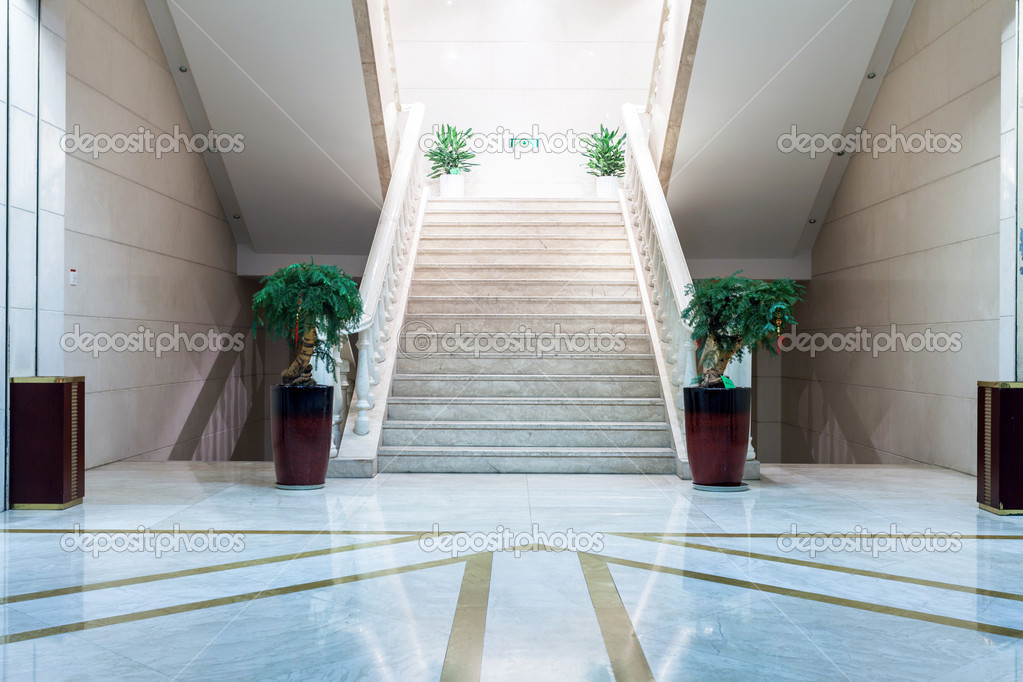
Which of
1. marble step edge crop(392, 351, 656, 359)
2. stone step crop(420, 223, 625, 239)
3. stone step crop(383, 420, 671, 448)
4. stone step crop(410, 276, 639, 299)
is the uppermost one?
stone step crop(420, 223, 625, 239)

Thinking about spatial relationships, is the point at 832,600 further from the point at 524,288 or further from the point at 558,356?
the point at 524,288

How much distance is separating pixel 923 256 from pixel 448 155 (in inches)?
245

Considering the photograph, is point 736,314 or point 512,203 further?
point 512,203

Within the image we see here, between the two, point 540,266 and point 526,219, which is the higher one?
point 526,219

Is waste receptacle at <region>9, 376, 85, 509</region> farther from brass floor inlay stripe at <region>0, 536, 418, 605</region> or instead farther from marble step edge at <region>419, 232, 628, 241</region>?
marble step edge at <region>419, 232, 628, 241</region>

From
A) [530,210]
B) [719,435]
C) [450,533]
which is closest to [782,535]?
[719,435]

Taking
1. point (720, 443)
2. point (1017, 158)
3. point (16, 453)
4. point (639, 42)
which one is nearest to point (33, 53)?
point (16, 453)

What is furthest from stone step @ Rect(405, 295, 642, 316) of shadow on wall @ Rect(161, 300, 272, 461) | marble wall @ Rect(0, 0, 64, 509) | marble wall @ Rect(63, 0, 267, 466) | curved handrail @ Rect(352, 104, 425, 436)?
marble wall @ Rect(0, 0, 64, 509)

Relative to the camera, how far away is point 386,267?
21.6 ft

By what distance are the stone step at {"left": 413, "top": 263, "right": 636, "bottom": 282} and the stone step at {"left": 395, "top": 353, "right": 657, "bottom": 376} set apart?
1.52 metres

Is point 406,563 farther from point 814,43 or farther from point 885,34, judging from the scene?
point 885,34

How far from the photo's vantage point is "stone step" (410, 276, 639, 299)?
26.0ft

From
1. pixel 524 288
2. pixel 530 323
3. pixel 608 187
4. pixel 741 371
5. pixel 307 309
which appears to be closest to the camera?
pixel 307 309

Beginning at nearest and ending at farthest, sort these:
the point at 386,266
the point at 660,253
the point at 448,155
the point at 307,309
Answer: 1. the point at 307,309
2. the point at 386,266
3. the point at 660,253
4. the point at 448,155
